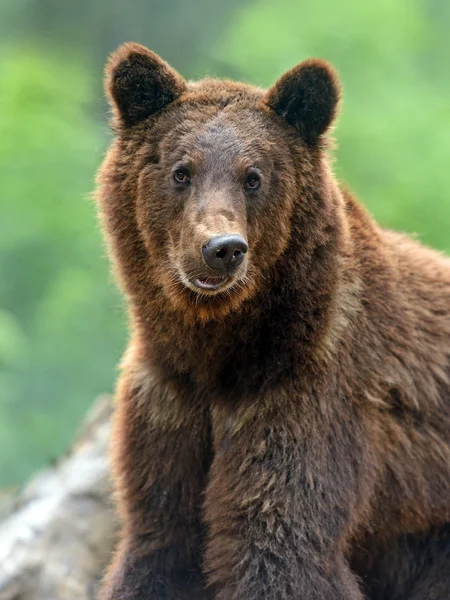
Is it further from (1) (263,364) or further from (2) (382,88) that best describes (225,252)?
(2) (382,88)

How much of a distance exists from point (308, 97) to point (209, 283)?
117cm

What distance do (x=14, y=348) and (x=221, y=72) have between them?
14.5 ft

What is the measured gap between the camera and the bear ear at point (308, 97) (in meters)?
4.81

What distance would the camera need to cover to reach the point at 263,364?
15.8ft

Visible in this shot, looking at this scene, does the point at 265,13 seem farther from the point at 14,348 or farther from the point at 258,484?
the point at 258,484

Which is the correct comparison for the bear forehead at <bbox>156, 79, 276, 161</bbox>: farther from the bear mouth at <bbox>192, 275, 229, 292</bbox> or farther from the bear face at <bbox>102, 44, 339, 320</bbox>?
the bear mouth at <bbox>192, 275, 229, 292</bbox>

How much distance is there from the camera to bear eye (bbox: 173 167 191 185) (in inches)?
185

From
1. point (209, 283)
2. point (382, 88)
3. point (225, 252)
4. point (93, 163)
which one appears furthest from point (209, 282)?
point (93, 163)

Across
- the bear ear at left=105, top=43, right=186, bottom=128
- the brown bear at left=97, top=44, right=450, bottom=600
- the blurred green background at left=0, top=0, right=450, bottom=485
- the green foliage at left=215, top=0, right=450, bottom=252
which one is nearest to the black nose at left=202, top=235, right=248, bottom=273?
the brown bear at left=97, top=44, right=450, bottom=600

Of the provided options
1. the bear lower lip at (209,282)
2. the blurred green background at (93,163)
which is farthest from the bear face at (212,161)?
the blurred green background at (93,163)

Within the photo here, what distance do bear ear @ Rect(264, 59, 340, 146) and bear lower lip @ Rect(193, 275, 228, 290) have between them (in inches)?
40.2

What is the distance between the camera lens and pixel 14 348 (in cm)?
901

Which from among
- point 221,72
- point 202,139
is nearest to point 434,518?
point 202,139

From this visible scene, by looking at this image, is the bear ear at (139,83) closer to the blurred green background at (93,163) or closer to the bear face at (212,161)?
the bear face at (212,161)
